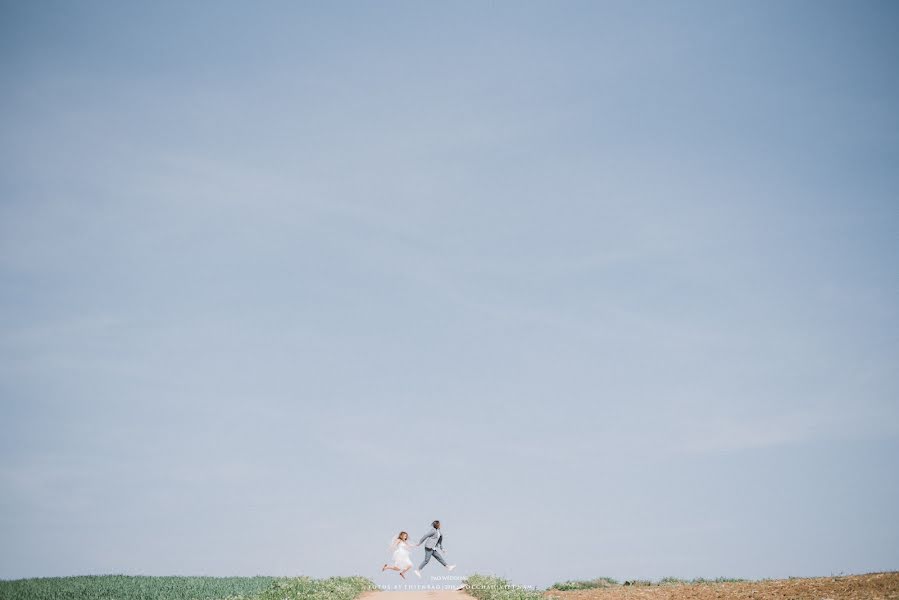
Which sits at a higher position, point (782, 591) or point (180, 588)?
point (782, 591)

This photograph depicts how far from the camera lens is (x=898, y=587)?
23.6 metres

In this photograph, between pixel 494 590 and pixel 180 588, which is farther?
pixel 180 588

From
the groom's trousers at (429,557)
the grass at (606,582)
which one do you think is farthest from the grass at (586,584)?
the groom's trousers at (429,557)

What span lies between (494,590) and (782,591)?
32.2 ft

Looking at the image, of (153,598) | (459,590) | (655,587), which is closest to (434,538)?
(459,590)

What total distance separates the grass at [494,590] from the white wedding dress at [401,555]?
256 cm

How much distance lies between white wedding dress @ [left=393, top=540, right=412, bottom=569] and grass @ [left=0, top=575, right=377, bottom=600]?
6.34ft

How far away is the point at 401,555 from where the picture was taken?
29281mm

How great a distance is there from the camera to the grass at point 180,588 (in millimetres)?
27953

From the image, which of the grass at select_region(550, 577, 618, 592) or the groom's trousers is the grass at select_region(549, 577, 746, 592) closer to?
the grass at select_region(550, 577, 618, 592)

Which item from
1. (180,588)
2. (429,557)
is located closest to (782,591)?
(429,557)

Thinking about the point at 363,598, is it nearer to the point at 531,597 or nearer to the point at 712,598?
the point at 531,597

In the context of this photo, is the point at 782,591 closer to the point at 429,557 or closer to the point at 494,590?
the point at 494,590

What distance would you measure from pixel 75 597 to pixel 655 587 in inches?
914
